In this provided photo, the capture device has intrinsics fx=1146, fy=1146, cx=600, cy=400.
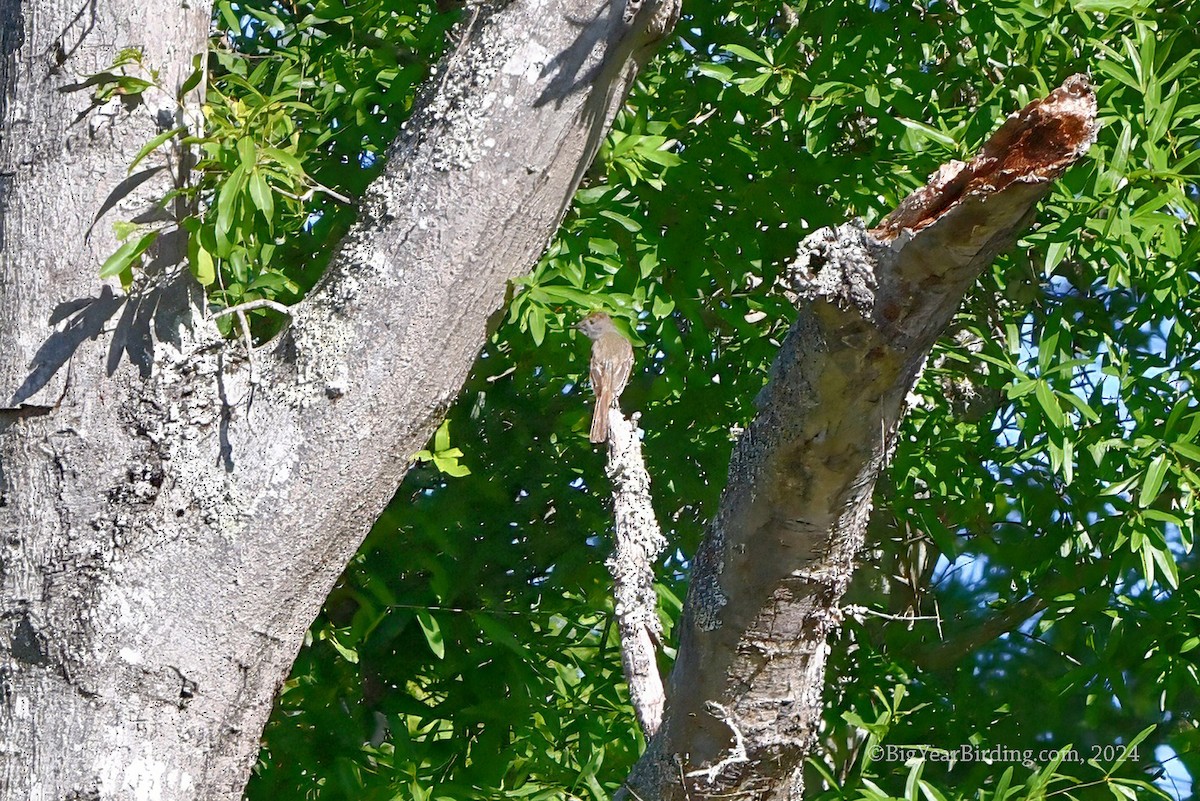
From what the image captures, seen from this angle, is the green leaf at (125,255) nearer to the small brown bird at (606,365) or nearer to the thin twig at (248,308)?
the thin twig at (248,308)

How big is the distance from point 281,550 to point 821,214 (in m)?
1.57

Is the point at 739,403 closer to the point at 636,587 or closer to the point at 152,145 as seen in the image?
the point at 636,587

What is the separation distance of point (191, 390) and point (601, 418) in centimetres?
86

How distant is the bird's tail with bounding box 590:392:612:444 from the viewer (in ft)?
7.35

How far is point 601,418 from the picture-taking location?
2436 mm

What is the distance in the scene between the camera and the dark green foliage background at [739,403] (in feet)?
8.14

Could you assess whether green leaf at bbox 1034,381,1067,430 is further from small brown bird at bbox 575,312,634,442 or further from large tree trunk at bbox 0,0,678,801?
large tree trunk at bbox 0,0,678,801

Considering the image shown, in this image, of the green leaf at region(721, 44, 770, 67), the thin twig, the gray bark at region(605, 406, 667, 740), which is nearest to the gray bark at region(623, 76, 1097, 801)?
the gray bark at region(605, 406, 667, 740)

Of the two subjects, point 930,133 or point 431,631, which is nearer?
point 930,133

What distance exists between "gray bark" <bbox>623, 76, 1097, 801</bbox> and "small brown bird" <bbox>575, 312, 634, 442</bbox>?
0.66 meters

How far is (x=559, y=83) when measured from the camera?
6.38 feet

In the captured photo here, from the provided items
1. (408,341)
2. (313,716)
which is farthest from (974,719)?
(408,341)

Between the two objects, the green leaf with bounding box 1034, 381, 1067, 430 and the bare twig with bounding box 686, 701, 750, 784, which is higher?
the green leaf with bounding box 1034, 381, 1067, 430

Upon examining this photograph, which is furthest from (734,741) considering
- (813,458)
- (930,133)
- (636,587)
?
(930,133)
